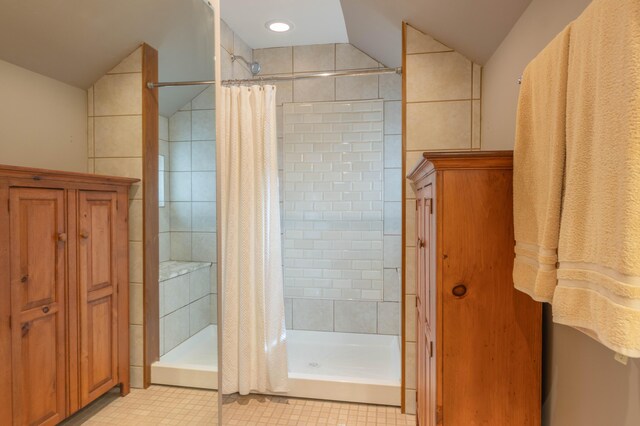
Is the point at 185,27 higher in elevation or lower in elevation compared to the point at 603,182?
higher

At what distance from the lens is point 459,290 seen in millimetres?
1178

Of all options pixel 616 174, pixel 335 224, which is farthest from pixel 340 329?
pixel 616 174

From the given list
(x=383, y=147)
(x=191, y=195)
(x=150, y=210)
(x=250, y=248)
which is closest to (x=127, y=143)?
(x=150, y=210)

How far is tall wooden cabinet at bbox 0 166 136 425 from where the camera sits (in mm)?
1028

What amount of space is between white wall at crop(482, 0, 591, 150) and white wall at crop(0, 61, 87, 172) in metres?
1.60

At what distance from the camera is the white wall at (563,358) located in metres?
0.79

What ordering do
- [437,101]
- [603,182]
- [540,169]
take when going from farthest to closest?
[437,101], [540,169], [603,182]

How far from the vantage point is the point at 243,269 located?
2209 millimetres

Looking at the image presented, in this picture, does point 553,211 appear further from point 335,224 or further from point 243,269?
point 335,224

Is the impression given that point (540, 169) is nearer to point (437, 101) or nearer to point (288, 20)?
point (437, 101)

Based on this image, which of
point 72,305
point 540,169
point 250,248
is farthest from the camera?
point 250,248

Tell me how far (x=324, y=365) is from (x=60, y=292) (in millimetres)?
2053

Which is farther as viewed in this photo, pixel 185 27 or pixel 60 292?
pixel 185 27

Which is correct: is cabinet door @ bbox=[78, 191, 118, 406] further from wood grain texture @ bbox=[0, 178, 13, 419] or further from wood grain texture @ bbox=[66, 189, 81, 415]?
wood grain texture @ bbox=[0, 178, 13, 419]
